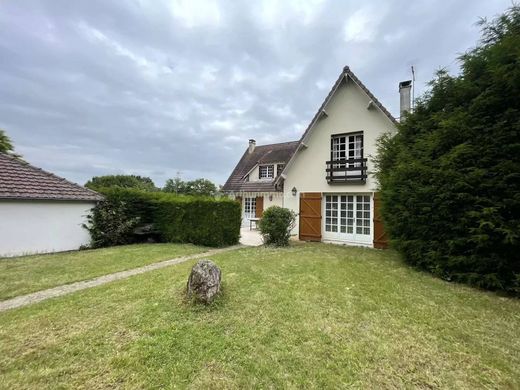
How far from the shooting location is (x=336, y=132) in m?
13.1

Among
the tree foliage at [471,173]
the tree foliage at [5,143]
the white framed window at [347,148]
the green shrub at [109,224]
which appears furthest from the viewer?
the tree foliage at [5,143]

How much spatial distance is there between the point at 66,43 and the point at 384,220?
48.4 feet

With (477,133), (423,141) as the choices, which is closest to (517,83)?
(477,133)

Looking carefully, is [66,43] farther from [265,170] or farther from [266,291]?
[265,170]

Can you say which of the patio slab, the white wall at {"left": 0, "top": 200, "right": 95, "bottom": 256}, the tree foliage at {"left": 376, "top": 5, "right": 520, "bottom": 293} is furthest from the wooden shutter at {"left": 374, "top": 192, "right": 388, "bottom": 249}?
the white wall at {"left": 0, "top": 200, "right": 95, "bottom": 256}

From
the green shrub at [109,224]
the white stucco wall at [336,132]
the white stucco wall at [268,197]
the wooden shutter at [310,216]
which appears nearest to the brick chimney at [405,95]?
the white stucco wall at [336,132]

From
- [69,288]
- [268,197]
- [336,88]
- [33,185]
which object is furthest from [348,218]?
[33,185]

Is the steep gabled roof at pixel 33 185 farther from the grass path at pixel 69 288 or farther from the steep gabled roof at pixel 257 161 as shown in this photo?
the steep gabled roof at pixel 257 161

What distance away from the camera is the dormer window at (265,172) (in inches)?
862

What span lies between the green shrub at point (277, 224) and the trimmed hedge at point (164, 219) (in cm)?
221

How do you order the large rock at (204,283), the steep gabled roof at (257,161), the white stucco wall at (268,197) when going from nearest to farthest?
the large rock at (204,283) < the white stucco wall at (268,197) < the steep gabled roof at (257,161)

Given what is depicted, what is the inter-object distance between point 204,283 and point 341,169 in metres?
10.2

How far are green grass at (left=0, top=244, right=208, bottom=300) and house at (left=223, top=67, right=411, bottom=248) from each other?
22.5ft

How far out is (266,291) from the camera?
546cm
